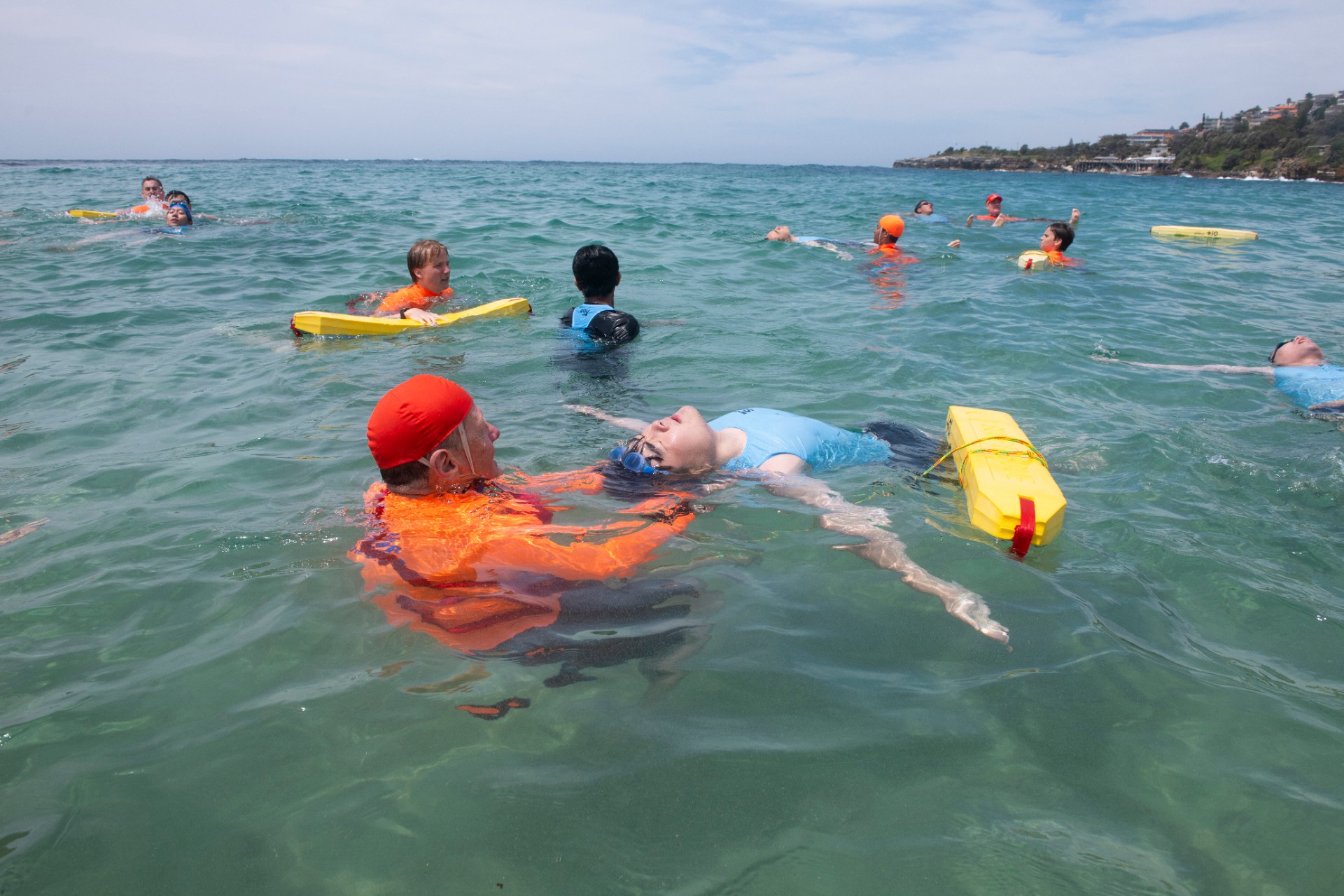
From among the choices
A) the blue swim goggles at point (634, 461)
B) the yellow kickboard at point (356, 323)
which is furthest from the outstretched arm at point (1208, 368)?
the yellow kickboard at point (356, 323)

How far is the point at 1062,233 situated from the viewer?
12.3m

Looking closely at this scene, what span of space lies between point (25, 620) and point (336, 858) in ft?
6.88

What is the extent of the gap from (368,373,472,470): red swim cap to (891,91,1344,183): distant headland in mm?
65237

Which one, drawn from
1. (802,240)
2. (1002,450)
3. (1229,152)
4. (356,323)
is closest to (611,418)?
(1002,450)

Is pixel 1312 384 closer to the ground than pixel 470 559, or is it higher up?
higher up

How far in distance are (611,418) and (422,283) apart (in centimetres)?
423

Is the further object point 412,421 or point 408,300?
point 408,300

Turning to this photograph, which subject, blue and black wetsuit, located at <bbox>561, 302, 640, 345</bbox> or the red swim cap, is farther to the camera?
blue and black wetsuit, located at <bbox>561, 302, 640, 345</bbox>

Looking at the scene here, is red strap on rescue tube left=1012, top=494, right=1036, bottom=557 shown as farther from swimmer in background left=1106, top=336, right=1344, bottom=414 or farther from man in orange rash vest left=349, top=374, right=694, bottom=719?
swimmer in background left=1106, top=336, right=1344, bottom=414

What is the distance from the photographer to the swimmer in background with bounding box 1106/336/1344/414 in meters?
5.86

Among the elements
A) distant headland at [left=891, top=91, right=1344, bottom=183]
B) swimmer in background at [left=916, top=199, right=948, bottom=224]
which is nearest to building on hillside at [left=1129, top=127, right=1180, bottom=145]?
distant headland at [left=891, top=91, right=1344, bottom=183]

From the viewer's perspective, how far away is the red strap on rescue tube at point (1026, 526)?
3402 mm

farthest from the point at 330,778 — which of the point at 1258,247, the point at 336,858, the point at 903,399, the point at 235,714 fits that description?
the point at 1258,247

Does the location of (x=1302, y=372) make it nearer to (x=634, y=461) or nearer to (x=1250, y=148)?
(x=634, y=461)
